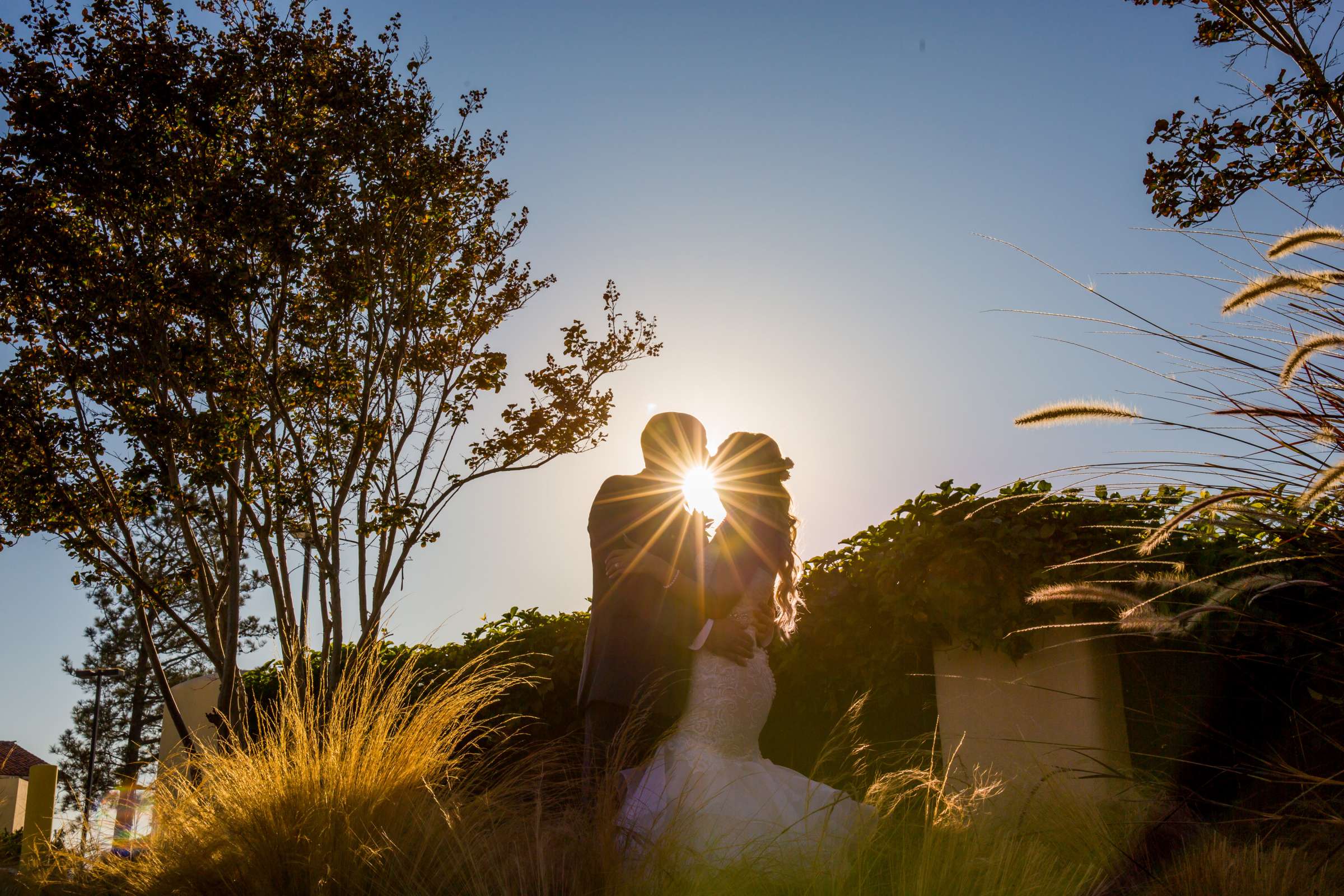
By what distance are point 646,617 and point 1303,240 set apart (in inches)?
97.8

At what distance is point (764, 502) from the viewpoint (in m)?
3.51

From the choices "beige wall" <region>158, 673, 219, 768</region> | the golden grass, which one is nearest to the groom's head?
the golden grass

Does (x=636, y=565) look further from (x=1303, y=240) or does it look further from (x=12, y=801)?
(x=12, y=801)

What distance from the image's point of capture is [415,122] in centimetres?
827

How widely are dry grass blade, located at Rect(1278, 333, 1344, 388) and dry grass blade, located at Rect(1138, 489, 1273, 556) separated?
300 mm

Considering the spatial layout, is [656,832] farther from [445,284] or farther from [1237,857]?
[445,284]

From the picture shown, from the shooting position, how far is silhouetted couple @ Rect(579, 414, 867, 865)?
3002mm

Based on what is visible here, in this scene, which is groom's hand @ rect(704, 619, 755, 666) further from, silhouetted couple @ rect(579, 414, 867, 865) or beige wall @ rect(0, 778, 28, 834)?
beige wall @ rect(0, 778, 28, 834)

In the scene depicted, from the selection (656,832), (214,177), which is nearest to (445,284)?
(214,177)

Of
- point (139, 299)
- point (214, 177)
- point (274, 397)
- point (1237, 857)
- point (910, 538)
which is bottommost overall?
point (1237, 857)

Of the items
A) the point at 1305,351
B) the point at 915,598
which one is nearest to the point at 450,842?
the point at 1305,351

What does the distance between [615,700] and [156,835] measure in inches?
65.6

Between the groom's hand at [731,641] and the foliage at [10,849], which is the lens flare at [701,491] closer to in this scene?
the groom's hand at [731,641]

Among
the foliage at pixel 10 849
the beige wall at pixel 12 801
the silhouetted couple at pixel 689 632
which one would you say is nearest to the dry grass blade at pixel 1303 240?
the silhouetted couple at pixel 689 632
